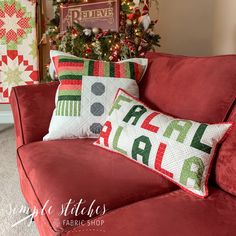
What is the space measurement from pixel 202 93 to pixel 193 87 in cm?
6

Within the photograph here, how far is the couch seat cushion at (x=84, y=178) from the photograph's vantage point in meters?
1.06

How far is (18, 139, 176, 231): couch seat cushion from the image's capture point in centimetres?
106

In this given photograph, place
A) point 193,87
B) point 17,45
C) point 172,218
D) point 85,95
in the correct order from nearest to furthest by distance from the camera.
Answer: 1. point 172,218
2. point 193,87
3. point 85,95
4. point 17,45

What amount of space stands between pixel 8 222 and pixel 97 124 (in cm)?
66

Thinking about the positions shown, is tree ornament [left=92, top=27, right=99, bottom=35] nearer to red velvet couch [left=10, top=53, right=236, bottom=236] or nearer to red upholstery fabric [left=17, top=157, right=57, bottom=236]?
red velvet couch [left=10, top=53, right=236, bottom=236]

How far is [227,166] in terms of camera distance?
1.10m

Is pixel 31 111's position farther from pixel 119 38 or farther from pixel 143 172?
pixel 119 38

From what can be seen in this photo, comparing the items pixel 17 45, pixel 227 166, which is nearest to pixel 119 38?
pixel 17 45

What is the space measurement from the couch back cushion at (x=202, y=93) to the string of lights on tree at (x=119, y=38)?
0.99 meters

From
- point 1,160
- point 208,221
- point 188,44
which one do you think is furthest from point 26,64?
point 208,221

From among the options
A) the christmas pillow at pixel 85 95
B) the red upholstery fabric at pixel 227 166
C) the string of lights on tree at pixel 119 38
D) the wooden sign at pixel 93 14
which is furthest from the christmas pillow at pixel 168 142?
the wooden sign at pixel 93 14

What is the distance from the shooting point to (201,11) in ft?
9.89

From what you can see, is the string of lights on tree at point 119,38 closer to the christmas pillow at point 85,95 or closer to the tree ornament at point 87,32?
the tree ornament at point 87,32

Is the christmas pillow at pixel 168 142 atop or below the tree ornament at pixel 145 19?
below
